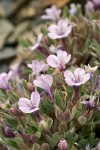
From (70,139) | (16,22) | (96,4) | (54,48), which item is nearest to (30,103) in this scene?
(70,139)

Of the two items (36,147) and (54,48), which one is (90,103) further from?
(54,48)

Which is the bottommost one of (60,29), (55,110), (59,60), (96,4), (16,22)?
(55,110)

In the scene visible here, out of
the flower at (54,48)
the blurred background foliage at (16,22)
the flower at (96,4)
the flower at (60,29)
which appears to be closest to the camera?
the flower at (60,29)

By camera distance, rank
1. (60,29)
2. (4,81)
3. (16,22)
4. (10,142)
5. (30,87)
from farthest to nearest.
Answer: (16,22) → (60,29) → (4,81) → (30,87) → (10,142)

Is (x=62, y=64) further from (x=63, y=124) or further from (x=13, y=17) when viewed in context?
(x=13, y=17)

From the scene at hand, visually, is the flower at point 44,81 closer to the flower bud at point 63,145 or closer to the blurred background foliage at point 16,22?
the flower bud at point 63,145

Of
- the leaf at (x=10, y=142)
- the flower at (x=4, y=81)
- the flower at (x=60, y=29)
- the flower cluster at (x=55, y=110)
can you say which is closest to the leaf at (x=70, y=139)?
the flower cluster at (x=55, y=110)

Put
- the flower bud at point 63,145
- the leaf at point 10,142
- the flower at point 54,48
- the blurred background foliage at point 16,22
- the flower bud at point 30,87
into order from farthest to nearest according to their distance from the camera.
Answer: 1. the blurred background foliage at point 16,22
2. the flower at point 54,48
3. the flower bud at point 30,87
4. the leaf at point 10,142
5. the flower bud at point 63,145
